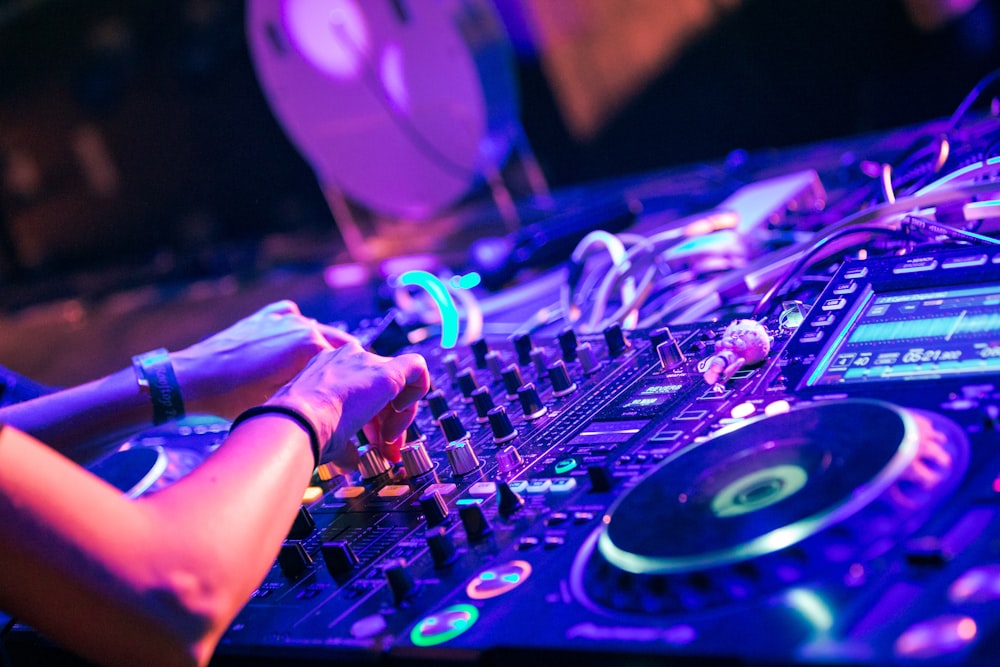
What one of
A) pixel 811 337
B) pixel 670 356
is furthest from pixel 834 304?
pixel 670 356

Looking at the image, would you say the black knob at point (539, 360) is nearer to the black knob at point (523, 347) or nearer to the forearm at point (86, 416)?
the black knob at point (523, 347)

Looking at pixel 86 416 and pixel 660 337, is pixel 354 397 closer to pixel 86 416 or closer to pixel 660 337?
pixel 660 337

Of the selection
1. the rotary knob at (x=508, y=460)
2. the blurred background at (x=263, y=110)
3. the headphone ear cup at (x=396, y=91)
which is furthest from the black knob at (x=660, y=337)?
the headphone ear cup at (x=396, y=91)

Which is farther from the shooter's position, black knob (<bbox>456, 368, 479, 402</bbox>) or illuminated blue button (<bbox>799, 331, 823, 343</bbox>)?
black knob (<bbox>456, 368, 479, 402</bbox>)

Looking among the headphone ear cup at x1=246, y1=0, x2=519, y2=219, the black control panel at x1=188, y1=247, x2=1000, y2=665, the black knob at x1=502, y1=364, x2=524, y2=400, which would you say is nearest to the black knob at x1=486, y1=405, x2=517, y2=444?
the black control panel at x1=188, y1=247, x2=1000, y2=665

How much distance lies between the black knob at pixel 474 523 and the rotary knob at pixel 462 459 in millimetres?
145

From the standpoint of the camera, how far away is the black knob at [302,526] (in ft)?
A: 3.38

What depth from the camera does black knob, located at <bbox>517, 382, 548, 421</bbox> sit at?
3.50 feet

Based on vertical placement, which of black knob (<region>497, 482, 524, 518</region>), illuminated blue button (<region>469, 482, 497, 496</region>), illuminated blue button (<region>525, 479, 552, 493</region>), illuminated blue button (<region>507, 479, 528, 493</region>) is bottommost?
illuminated blue button (<region>469, 482, 497, 496</region>)

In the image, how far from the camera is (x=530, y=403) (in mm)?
1071

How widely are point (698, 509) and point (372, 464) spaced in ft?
1.67

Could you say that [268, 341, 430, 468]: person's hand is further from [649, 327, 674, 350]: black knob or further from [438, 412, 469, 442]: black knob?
[649, 327, 674, 350]: black knob

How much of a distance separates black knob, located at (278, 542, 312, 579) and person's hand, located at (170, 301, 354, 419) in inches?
14.4

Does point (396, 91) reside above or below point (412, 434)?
above
